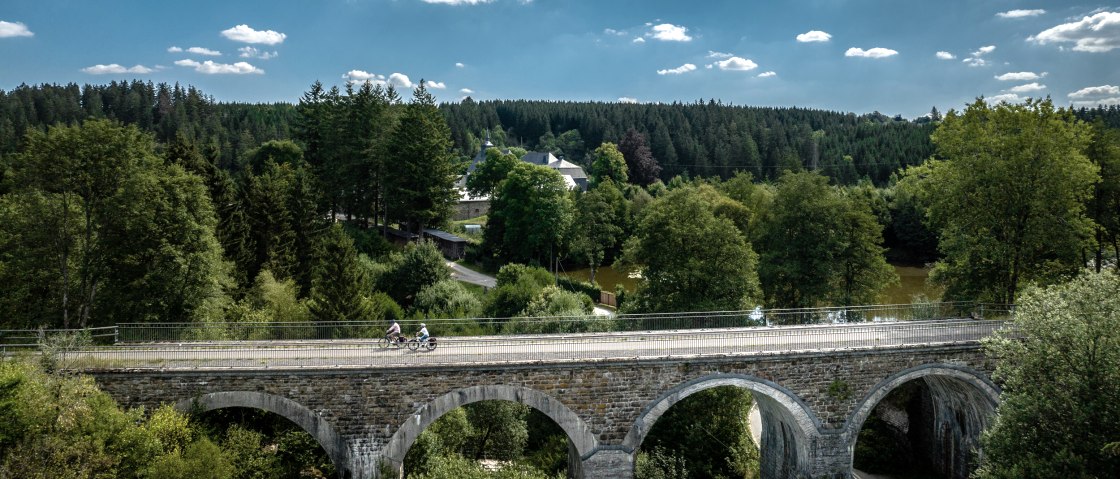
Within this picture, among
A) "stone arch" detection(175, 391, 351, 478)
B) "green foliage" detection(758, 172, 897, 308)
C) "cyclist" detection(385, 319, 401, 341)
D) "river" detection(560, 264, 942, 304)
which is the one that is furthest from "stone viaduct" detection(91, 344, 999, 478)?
"river" detection(560, 264, 942, 304)

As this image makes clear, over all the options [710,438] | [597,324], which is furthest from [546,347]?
[710,438]

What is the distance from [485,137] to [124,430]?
120615 millimetres

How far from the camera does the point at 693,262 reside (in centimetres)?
3177

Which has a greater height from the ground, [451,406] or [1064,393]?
[1064,393]

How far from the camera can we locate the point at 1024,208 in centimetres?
2659

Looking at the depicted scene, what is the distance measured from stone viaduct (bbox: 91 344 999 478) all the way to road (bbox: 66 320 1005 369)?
361 mm

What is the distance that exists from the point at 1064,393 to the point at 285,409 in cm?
2005

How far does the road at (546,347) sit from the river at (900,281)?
25.1 meters

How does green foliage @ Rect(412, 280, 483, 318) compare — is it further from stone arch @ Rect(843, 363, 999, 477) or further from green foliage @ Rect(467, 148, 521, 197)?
green foliage @ Rect(467, 148, 521, 197)

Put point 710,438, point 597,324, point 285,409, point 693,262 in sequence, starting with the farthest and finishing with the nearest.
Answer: point 693,262
point 597,324
point 710,438
point 285,409

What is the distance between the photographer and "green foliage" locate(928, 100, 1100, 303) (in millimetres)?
25984

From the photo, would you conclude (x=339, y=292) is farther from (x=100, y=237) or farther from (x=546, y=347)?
(x=546, y=347)

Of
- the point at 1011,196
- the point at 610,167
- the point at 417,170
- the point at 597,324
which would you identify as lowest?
the point at 597,324

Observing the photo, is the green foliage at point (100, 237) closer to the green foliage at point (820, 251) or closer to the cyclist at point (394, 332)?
the cyclist at point (394, 332)
